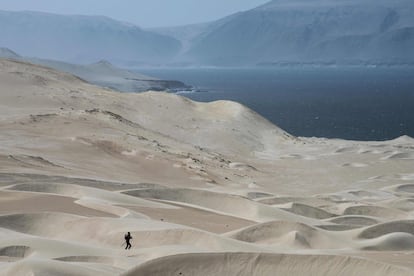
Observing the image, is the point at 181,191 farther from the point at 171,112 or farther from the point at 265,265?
the point at 171,112

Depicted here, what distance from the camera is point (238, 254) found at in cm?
861

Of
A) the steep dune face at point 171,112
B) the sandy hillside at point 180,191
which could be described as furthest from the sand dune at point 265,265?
the steep dune face at point 171,112

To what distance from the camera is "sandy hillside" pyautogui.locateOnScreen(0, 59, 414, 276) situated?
9859 mm

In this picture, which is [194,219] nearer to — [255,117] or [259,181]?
[259,181]

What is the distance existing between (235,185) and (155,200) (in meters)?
8.01

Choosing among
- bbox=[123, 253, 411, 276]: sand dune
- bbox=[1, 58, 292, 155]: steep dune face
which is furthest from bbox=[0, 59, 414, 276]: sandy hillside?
bbox=[1, 58, 292, 155]: steep dune face

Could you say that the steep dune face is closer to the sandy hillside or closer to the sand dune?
the sandy hillside

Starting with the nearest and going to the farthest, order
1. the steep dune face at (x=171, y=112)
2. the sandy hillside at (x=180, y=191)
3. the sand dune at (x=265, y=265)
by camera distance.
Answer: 1. the sand dune at (x=265, y=265)
2. the sandy hillside at (x=180, y=191)
3. the steep dune face at (x=171, y=112)

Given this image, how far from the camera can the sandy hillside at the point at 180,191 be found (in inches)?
388

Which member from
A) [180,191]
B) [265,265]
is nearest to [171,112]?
[180,191]

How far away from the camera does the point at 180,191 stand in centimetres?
1966

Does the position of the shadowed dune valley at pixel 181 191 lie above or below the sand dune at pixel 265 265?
below

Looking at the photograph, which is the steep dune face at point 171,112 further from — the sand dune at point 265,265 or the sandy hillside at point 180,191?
the sand dune at point 265,265

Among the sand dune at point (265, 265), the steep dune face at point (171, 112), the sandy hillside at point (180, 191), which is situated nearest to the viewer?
the sand dune at point (265, 265)
